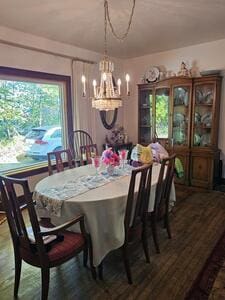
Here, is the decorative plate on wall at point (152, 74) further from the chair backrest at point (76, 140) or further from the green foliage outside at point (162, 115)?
the chair backrest at point (76, 140)

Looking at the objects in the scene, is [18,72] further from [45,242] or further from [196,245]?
[196,245]

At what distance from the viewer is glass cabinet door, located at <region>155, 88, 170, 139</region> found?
4.59 m

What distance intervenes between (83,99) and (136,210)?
295 centimetres

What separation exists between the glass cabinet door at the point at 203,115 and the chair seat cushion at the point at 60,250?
3.13 metres

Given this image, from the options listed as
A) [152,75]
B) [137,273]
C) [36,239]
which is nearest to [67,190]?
[36,239]

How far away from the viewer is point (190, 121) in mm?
4266

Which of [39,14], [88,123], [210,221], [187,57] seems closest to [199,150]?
[210,221]

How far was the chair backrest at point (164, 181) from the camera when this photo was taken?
2.28 metres

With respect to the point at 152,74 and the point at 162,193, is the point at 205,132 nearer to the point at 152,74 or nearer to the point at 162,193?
the point at 152,74

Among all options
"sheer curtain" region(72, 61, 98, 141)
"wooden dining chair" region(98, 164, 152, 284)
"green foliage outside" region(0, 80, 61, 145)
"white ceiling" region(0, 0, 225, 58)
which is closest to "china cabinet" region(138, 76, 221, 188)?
"white ceiling" region(0, 0, 225, 58)

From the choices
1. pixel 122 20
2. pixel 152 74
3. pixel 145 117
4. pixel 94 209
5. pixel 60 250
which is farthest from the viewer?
pixel 145 117

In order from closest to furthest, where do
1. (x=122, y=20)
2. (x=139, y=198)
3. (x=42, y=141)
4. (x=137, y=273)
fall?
1. (x=139, y=198)
2. (x=137, y=273)
3. (x=122, y=20)
4. (x=42, y=141)

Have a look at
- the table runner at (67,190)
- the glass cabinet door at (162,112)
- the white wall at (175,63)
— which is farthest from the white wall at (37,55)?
the table runner at (67,190)

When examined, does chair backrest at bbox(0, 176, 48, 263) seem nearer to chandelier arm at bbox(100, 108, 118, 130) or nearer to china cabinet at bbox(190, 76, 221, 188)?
china cabinet at bbox(190, 76, 221, 188)
